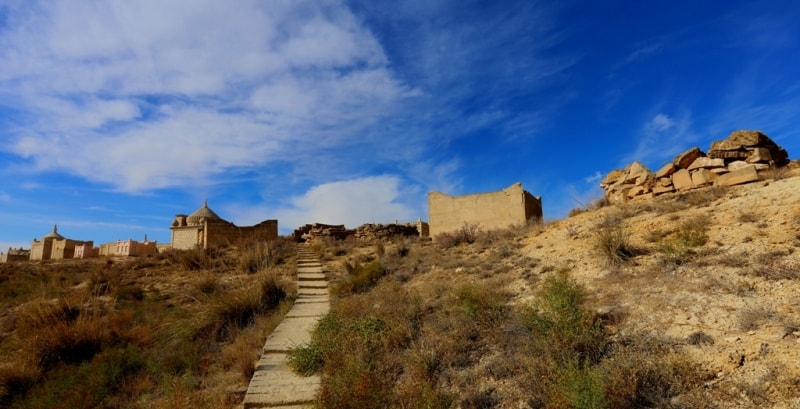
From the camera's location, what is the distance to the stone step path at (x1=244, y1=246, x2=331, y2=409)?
5047 mm

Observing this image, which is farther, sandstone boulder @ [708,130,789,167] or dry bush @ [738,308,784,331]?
sandstone boulder @ [708,130,789,167]

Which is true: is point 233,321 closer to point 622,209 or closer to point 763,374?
point 763,374

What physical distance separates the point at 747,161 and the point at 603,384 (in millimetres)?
10191

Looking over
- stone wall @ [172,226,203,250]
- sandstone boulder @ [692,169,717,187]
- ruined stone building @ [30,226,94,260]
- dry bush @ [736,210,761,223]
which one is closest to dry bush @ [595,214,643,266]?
dry bush @ [736,210,761,223]

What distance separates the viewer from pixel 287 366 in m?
6.02

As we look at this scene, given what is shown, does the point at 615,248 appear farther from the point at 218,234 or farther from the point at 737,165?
the point at 218,234

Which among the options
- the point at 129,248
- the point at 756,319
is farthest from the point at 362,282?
the point at 129,248

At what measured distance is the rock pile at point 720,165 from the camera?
409 inches

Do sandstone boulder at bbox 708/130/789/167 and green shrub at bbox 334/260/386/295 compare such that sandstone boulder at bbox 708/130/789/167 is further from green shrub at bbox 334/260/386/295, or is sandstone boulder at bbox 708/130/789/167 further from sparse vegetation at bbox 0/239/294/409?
sparse vegetation at bbox 0/239/294/409

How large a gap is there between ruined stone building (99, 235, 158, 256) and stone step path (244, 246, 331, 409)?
54.7 feet

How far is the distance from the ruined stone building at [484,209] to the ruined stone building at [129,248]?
15239 millimetres

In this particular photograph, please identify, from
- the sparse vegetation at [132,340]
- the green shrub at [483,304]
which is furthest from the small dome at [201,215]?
the green shrub at [483,304]

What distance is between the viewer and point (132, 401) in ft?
18.8

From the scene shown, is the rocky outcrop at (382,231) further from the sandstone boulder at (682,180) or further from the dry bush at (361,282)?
the sandstone boulder at (682,180)
